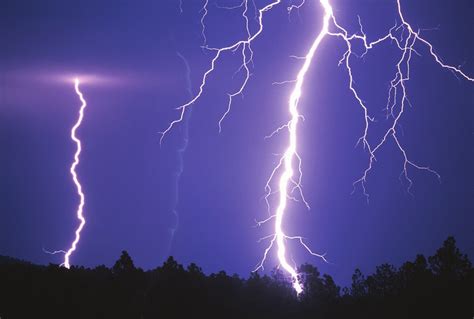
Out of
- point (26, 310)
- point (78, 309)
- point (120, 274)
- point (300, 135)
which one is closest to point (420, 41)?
point (300, 135)

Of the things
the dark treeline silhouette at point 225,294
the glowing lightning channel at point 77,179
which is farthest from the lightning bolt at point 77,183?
the dark treeline silhouette at point 225,294

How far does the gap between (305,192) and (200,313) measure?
17.4ft

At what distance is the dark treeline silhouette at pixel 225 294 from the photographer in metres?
7.36

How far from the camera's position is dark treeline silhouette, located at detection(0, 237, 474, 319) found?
24.1 feet

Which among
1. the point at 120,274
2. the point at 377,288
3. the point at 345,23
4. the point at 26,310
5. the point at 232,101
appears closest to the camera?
the point at 26,310

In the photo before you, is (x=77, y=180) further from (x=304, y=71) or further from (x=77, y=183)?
(x=304, y=71)

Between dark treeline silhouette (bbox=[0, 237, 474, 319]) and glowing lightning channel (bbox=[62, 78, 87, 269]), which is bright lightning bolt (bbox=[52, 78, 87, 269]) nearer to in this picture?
glowing lightning channel (bbox=[62, 78, 87, 269])

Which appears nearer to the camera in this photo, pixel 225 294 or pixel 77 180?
pixel 225 294

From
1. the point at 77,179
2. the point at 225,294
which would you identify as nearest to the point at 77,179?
the point at 77,179

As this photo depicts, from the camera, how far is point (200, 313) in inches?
314

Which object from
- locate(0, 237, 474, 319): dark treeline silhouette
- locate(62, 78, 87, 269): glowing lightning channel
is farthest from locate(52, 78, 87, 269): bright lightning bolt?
locate(0, 237, 474, 319): dark treeline silhouette

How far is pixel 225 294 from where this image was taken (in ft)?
28.0

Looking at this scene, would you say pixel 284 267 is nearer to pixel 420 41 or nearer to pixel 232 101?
pixel 232 101

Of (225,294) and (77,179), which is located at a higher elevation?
(77,179)
